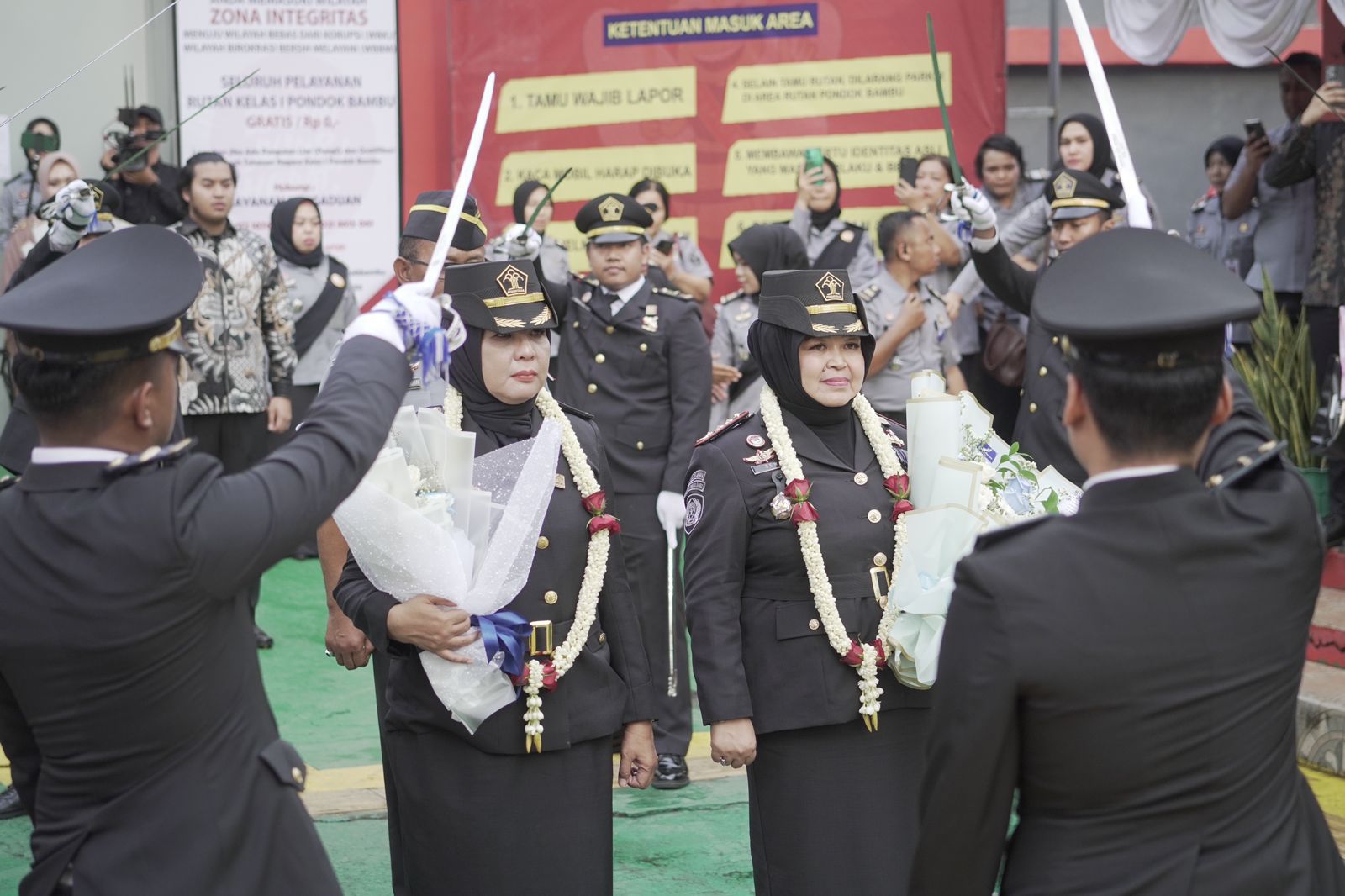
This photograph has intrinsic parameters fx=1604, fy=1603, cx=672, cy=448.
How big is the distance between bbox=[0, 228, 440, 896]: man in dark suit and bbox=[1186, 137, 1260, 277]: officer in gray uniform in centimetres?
641

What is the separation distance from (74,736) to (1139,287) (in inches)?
73.0

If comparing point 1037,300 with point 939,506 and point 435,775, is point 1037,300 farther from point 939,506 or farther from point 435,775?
point 435,775

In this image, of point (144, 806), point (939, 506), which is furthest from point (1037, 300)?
point (144, 806)

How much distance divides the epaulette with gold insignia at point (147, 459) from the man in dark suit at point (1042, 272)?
414cm

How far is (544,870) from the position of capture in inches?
157

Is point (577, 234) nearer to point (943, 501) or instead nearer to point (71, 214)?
point (71, 214)

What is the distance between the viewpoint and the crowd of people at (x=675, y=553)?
2445mm

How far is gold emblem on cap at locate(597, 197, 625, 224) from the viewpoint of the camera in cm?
705

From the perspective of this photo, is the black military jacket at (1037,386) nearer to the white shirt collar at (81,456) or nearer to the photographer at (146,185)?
the white shirt collar at (81,456)

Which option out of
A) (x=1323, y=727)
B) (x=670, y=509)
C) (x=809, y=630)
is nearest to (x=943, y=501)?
(x=809, y=630)

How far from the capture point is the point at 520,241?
634 centimetres

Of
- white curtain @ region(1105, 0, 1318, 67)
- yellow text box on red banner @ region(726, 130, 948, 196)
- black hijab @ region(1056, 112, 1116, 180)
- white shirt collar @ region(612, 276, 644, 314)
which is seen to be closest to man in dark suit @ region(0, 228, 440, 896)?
white shirt collar @ region(612, 276, 644, 314)

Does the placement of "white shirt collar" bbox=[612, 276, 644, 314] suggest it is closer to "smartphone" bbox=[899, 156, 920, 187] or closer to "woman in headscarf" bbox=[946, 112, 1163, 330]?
"woman in headscarf" bbox=[946, 112, 1163, 330]

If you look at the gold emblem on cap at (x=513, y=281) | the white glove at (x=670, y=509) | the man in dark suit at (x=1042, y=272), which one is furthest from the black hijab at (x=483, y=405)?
the man in dark suit at (x=1042, y=272)
